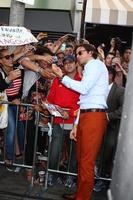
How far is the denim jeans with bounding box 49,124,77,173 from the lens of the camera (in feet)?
18.3

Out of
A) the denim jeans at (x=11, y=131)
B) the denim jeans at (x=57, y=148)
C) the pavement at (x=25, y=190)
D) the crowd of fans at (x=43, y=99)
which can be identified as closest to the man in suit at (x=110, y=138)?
the crowd of fans at (x=43, y=99)

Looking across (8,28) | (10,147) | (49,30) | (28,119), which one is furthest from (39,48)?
(49,30)

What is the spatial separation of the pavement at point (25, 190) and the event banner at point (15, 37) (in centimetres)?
186

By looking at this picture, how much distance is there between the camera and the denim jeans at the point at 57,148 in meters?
5.57

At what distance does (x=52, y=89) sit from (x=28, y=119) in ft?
1.76

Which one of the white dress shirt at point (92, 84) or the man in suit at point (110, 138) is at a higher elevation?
the white dress shirt at point (92, 84)

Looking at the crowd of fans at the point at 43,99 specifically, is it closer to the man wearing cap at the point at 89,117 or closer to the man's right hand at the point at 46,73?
the man's right hand at the point at 46,73

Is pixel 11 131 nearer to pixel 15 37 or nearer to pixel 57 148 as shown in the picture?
pixel 57 148

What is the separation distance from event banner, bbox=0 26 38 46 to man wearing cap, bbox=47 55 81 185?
1.89ft

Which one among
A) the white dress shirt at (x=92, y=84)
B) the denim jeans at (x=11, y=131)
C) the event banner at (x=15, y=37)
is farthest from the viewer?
the denim jeans at (x=11, y=131)

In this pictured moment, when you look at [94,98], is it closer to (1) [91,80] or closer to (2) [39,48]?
(1) [91,80]

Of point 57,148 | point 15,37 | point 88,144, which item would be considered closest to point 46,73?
point 15,37

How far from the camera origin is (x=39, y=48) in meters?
6.02

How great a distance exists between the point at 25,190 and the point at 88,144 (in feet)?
4.05
